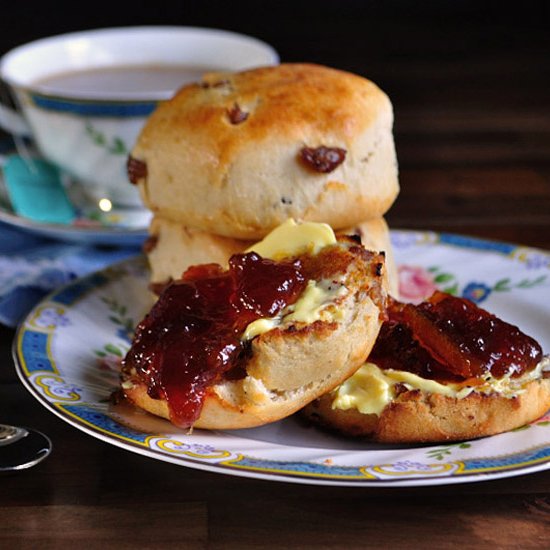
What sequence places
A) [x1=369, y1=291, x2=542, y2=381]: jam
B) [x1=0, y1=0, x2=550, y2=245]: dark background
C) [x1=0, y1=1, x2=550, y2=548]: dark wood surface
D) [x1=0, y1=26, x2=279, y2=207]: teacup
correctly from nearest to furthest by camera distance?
1. [x1=0, y1=1, x2=550, y2=548]: dark wood surface
2. [x1=369, y1=291, x2=542, y2=381]: jam
3. [x1=0, y1=26, x2=279, y2=207]: teacup
4. [x1=0, y1=0, x2=550, y2=245]: dark background

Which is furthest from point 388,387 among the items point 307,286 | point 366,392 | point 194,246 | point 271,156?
point 194,246

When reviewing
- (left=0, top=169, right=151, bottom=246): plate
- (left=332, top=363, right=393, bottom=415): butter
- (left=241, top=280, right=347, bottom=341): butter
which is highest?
(left=241, top=280, right=347, bottom=341): butter

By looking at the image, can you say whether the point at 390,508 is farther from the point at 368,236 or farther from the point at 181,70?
the point at 181,70

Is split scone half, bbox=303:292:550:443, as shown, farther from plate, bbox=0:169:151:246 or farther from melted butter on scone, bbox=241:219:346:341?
plate, bbox=0:169:151:246

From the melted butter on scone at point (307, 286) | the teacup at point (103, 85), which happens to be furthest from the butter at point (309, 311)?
the teacup at point (103, 85)

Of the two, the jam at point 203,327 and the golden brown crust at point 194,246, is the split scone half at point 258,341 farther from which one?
the golden brown crust at point 194,246

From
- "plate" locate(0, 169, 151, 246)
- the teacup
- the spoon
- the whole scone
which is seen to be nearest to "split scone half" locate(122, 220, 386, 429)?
the spoon

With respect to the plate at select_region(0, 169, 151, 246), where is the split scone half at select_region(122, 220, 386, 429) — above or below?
above

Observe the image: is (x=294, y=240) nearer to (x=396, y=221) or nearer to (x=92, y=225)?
(x=92, y=225)
